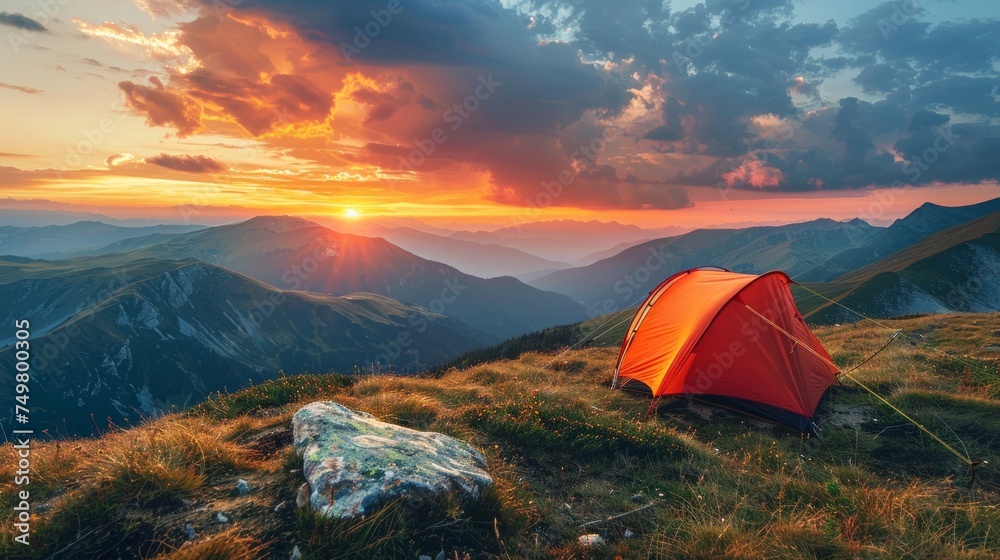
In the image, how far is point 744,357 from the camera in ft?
40.1

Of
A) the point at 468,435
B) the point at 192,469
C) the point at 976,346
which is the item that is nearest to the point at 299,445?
the point at 192,469

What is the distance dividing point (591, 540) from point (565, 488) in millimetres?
1630

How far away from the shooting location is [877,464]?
851cm

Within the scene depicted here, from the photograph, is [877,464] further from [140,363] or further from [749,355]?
[140,363]

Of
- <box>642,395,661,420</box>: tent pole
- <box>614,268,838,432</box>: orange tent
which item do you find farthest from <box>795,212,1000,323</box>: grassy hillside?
<box>642,395,661,420</box>: tent pole

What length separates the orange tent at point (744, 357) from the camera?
11.6 metres

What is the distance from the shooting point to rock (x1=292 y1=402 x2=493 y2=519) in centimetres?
473

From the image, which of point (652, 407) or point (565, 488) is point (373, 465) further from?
point (652, 407)

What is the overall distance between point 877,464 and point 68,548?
12.7 metres

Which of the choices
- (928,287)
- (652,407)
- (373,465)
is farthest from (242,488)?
(928,287)

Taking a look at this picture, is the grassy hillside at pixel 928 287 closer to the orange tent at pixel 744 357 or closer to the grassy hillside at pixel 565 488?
the orange tent at pixel 744 357

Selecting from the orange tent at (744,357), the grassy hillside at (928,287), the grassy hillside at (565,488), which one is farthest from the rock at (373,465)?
the grassy hillside at (928,287)

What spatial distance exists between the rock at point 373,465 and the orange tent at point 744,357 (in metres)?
8.40

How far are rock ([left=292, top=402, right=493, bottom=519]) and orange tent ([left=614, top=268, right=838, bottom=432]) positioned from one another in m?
8.40
